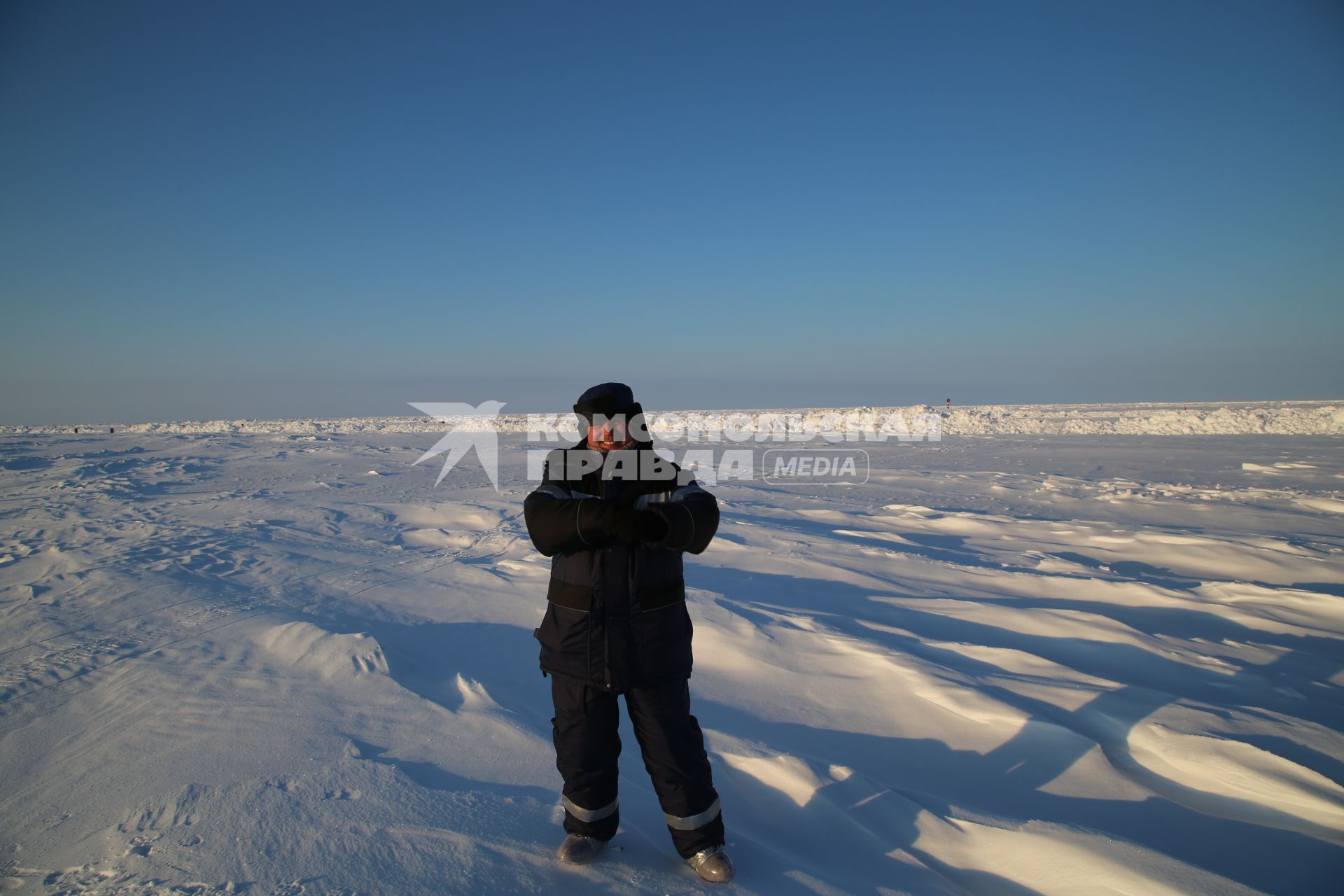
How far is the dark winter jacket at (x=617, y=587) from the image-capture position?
76.1 inches

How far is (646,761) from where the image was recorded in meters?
2.06

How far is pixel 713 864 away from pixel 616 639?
0.78 m

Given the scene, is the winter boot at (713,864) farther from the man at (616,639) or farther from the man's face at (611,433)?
the man's face at (611,433)

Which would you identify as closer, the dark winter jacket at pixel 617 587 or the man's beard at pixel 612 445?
the dark winter jacket at pixel 617 587

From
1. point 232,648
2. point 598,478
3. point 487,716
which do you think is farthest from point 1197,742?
point 232,648

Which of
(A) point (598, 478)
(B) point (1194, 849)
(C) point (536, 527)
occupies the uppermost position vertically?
(A) point (598, 478)

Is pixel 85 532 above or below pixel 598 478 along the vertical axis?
below

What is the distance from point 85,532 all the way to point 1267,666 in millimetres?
11391

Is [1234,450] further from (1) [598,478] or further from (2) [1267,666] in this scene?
(1) [598,478]

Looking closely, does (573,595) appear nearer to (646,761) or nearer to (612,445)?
(612,445)

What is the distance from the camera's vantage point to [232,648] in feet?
13.4
